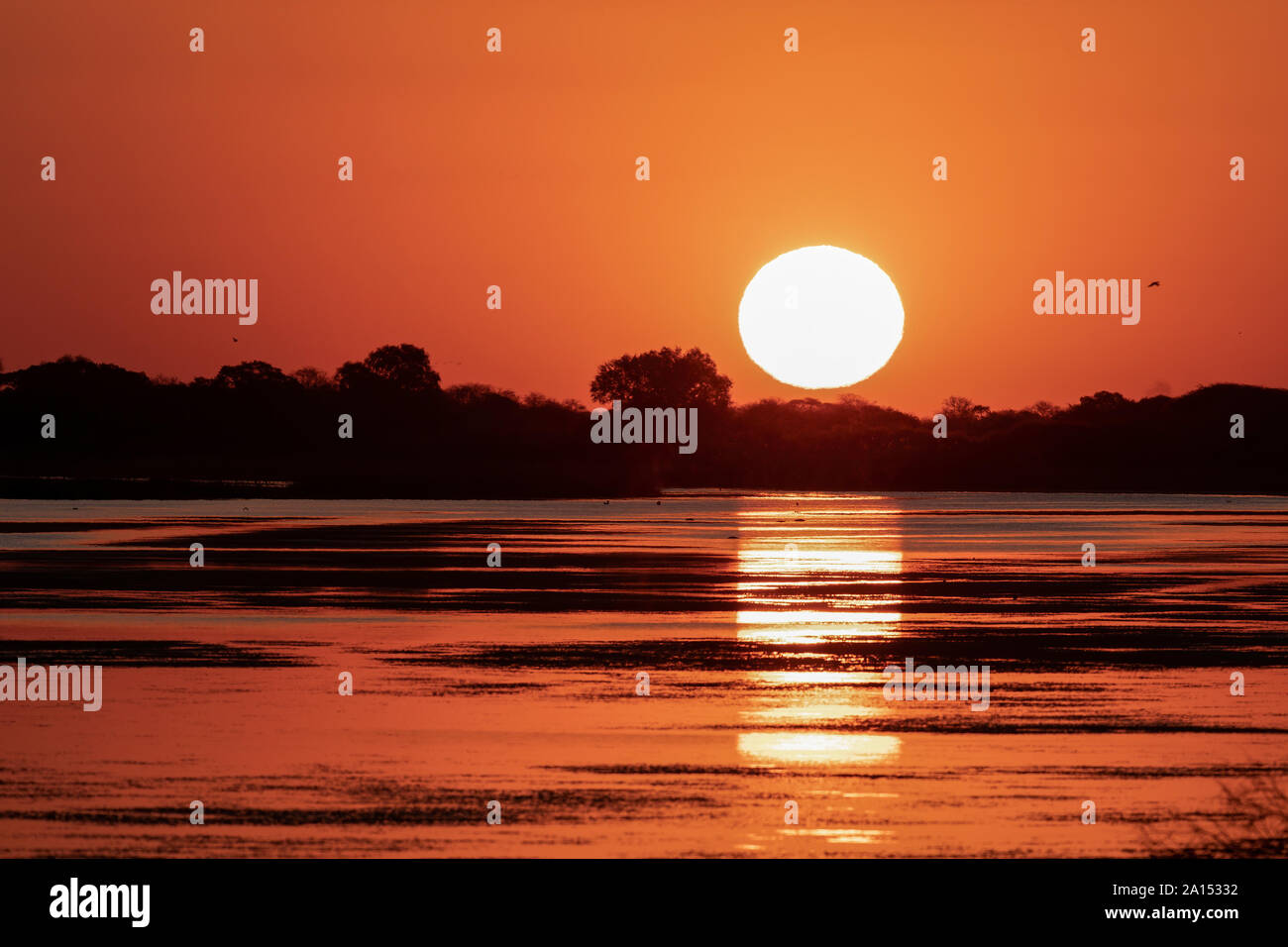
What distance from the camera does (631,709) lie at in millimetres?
20750

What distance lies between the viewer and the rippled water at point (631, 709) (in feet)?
48.0

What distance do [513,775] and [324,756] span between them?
84.5 inches

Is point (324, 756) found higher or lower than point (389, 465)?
lower

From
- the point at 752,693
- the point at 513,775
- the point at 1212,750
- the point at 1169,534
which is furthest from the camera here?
the point at 1169,534

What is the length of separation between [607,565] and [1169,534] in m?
27.8

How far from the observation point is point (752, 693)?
73.0 ft

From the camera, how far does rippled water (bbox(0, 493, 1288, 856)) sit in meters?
14.6
